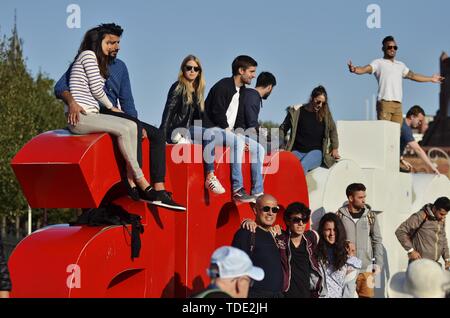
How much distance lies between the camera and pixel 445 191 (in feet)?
60.7

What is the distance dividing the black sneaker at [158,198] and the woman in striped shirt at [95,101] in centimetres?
4

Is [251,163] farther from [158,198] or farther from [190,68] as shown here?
[158,198]

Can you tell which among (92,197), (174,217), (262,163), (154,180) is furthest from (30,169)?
(262,163)

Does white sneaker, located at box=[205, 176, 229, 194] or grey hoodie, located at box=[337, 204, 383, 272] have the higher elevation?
white sneaker, located at box=[205, 176, 229, 194]

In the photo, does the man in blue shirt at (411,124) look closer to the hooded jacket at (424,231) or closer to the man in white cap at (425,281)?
the hooded jacket at (424,231)

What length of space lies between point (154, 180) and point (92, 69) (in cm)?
121

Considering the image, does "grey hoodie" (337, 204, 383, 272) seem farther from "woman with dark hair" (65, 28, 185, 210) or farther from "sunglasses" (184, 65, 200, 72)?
"woman with dark hair" (65, 28, 185, 210)

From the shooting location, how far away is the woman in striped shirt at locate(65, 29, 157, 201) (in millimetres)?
9797

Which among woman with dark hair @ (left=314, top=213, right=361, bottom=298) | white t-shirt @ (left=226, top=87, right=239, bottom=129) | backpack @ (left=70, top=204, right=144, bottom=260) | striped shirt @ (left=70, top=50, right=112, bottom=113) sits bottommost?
woman with dark hair @ (left=314, top=213, right=361, bottom=298)

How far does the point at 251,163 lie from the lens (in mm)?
12148

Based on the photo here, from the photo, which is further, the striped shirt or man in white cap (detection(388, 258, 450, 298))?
the striped shirt

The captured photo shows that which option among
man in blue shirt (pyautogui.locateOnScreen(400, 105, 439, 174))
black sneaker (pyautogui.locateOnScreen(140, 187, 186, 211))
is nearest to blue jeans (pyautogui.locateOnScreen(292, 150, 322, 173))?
man in blue shirt (pyautogui.locateOnScreen(400, 105, 439, 174))

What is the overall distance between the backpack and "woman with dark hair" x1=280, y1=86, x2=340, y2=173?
→ 451 cm
